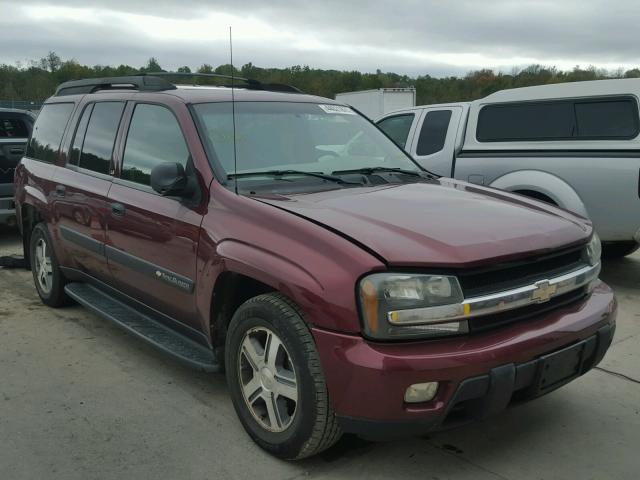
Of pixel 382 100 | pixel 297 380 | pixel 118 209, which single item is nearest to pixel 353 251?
pixel 297 380

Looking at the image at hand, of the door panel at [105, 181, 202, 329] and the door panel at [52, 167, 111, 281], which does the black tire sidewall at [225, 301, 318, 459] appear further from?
the door panel at [52, 167, 111, 281]

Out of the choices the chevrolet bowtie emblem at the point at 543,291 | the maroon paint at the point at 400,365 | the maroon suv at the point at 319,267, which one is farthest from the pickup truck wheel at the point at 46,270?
the chevrolet bowtie emblem at the point at 543,291

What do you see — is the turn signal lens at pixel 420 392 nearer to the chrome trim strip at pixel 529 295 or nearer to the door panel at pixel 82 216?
the chrome trim strip at pixel 529 295

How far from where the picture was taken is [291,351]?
2660mm

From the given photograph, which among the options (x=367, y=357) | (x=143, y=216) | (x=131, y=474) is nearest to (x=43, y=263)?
(x=143, y=216)

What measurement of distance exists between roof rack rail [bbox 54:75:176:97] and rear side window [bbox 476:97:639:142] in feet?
13.5

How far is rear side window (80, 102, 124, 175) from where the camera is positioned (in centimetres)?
427

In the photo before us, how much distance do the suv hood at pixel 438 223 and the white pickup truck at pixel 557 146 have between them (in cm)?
269

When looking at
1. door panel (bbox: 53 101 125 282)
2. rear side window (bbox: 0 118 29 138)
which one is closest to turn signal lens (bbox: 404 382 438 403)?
door panel (bbox: 53 101 125 282)

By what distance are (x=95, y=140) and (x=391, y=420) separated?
10.3 feet

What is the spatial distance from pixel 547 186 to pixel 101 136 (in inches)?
163

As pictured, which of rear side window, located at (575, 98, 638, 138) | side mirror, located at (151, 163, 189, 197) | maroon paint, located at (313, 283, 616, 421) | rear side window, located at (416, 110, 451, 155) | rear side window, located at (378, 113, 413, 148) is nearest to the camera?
maroon paint, located at (313, 283, 616, 421)

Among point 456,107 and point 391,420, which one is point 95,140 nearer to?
point 391,420

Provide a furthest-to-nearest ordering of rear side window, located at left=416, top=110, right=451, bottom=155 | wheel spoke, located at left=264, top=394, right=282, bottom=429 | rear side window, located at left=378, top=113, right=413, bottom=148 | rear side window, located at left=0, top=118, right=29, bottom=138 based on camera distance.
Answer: rear side window, located at left=0, top=118, right=29, bottom=138
rear side window, located at left=378, top=113, right=413, bottom=148
rear side window, located at left=416, top=110, right=451, bottom=155
wheel spoke, located at left=264, top=394, right=282, bottom=429
